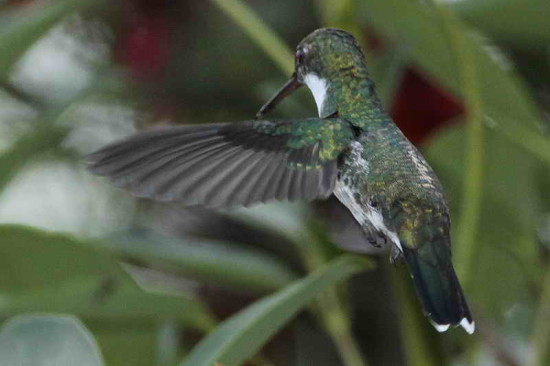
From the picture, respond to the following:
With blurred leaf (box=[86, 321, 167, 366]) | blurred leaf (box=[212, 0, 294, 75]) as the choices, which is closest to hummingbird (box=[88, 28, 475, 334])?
blurred leaf (box=[212, 0, 294, 75])

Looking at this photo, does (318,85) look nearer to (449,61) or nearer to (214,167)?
(214,167)

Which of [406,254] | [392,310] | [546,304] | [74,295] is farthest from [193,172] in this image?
[392,310]

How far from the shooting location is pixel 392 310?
169 cm

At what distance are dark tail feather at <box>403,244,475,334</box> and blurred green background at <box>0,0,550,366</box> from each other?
105 mm

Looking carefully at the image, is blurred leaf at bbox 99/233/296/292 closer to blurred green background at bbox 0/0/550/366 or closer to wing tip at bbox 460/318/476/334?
blurred green background at bbox 0/0/550/366

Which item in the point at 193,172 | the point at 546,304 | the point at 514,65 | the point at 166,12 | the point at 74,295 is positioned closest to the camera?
the point at 193,172

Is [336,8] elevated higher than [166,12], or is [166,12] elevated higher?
[336,8]

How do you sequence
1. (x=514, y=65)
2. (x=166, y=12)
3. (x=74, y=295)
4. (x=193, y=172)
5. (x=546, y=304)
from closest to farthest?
(x=193, y=172) → (x=74, y=295) → (x=546, y=304) → (x=514, y=65) → (x=166, y=12)

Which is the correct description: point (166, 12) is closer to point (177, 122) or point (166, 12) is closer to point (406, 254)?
point (177, 122)

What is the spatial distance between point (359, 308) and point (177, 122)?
419 millimetres

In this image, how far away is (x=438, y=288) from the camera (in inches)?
31.5

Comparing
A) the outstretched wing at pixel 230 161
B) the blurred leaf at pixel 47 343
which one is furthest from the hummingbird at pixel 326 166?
the blurred leaf at pixel 47 343

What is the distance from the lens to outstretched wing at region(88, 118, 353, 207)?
2.70 ft

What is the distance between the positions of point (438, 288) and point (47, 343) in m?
0.29
